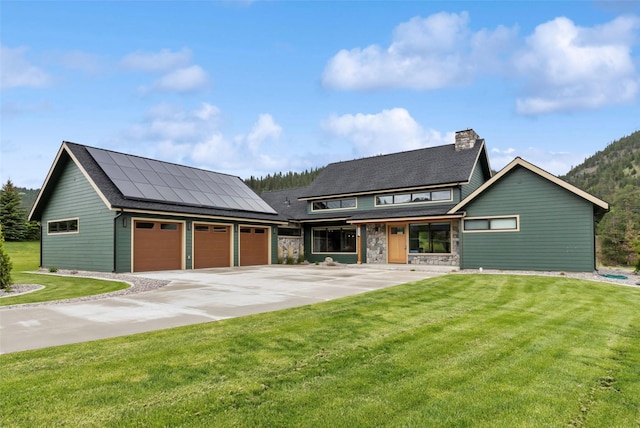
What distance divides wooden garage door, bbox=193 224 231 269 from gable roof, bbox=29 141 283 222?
931mm

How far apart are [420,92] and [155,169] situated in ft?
52.4

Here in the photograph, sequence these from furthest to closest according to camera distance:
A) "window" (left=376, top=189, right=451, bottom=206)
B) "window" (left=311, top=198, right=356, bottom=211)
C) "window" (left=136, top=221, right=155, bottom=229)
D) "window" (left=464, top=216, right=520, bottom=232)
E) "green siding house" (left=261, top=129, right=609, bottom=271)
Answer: "window" (left=311, top=198, right=356, bottom=211), "window" (left=376, top=189, right=451, bottom=206), "window" (left=136, top=221, right=155, bottom=229), "window" (left=464, top=216, right=520, bottom=232), "green siding house" (left=261, top=129, right=609, bottom=271)

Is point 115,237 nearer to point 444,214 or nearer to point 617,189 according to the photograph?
point 444,214

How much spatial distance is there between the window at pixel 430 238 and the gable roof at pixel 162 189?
8.07 m

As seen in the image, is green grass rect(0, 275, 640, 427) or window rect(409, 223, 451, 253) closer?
green grass rect(0, 275, 640, 427)

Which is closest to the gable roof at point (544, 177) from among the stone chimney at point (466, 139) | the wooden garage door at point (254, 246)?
the stone chimney at point (466, 139)

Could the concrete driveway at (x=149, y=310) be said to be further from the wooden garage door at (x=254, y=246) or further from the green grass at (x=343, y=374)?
the wooden garage door at (x=254, y=246)

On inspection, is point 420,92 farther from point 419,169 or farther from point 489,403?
point 489,403

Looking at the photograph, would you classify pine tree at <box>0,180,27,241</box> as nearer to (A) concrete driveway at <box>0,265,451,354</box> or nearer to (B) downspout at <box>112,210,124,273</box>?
(B) downspout at <box>112,210,124,273</box>

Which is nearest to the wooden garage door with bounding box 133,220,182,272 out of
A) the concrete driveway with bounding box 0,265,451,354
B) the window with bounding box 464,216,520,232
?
the concrete driveway with bounding box 0,265,451,354

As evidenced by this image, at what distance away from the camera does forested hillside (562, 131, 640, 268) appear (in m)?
29.0

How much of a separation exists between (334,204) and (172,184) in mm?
→ 10312

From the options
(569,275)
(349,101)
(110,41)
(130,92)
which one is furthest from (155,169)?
(569,275)

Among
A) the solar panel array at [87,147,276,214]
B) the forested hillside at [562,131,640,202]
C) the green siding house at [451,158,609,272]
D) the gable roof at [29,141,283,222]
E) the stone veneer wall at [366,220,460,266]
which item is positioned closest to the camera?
the green siding house at [451,158,609,272]
